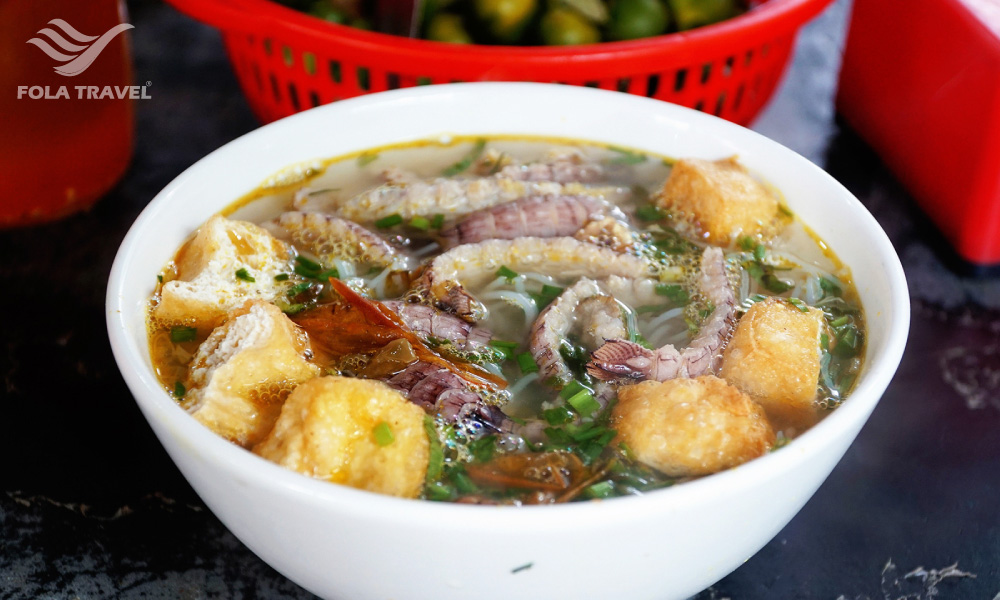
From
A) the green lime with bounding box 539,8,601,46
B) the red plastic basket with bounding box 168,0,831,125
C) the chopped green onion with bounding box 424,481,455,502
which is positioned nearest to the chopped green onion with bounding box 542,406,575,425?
the chopped green onion with bounding box 424,481,455,502

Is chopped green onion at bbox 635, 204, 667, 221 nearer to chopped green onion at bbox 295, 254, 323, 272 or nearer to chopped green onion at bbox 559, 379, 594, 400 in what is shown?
chopped green onion at bbox 559, 379, 594, 400

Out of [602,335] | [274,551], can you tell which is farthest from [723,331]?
[274,551]

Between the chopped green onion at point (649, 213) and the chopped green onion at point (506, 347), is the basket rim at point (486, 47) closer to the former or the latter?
the chopped green onion at point (649, 213)

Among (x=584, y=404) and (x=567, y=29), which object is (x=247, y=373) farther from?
(x=567, y=29)

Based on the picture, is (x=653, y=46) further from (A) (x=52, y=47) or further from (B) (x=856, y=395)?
(A) (x=52, y=47)

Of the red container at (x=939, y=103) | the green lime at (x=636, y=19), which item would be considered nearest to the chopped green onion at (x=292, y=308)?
the green lime at (x=636, y=19)

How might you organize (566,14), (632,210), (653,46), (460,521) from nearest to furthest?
1. (460,521)
2. (632,210)
3. (653,46)
4. (566,14)

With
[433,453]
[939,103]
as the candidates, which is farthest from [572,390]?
[939,103]

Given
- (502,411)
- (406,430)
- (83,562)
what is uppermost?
(406,430)
